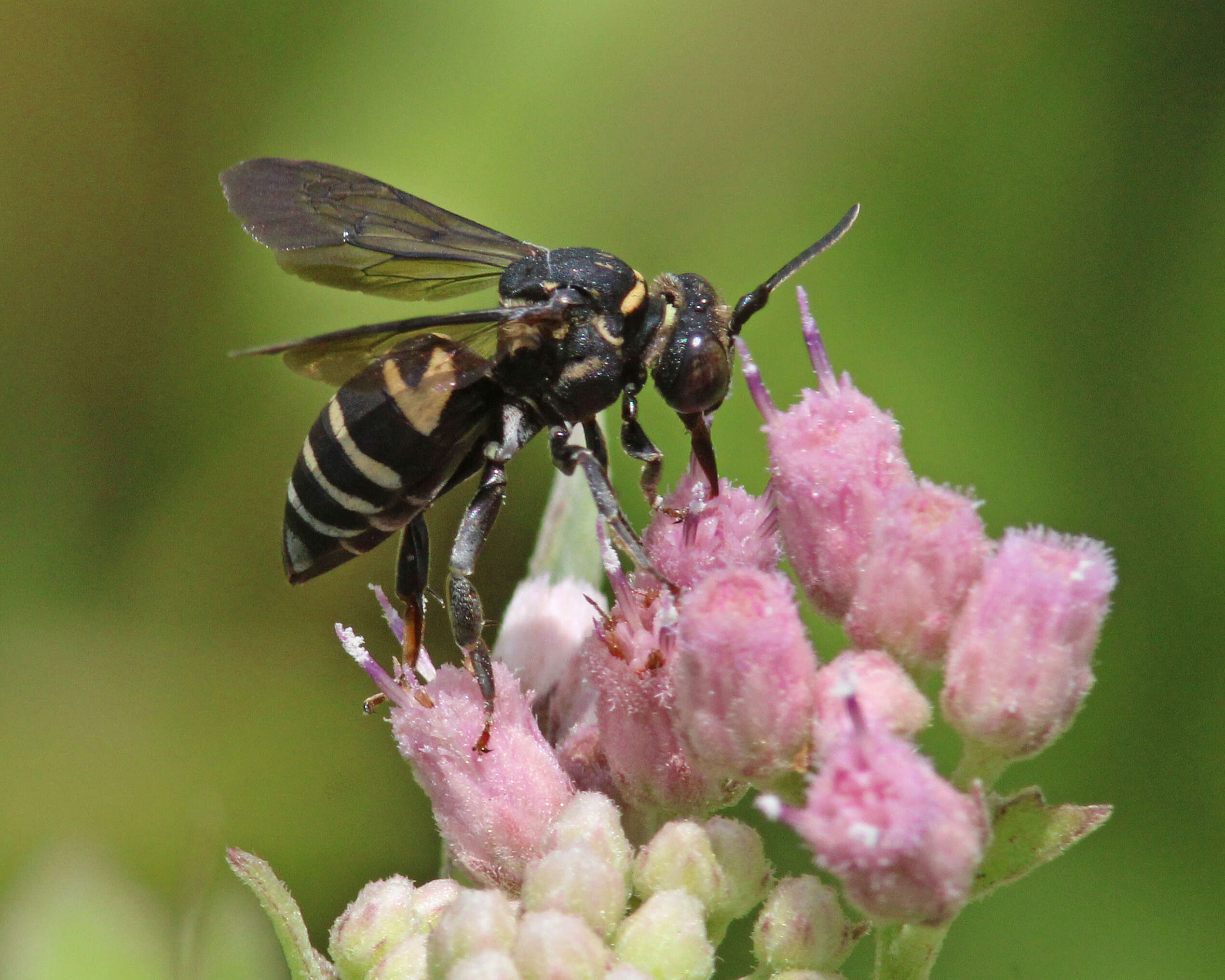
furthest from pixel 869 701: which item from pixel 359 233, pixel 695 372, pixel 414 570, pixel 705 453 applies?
pixel 359 233

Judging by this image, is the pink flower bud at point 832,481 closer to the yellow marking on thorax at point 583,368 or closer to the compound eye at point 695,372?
the compound eye at point 695,372

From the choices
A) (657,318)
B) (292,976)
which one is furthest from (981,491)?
(292,976)

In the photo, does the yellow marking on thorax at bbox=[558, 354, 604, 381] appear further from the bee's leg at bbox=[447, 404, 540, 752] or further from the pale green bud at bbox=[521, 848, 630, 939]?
the pale green bud at bbox=[521, 848, 630, 939]

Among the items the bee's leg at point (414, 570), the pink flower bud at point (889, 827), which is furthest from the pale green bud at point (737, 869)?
the bee's leg at point (414, 570)

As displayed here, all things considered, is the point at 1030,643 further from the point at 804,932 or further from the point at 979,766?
the point at 804,932

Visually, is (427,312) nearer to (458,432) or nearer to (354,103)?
(458,432)

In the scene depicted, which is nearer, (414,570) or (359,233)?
(414,570)

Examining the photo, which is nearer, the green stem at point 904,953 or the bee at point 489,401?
the green stem at point 904,953
